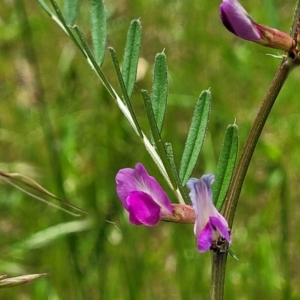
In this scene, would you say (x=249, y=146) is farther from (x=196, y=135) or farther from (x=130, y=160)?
(x=130, y=160)

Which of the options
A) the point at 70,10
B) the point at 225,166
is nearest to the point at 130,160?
the point at 70,10

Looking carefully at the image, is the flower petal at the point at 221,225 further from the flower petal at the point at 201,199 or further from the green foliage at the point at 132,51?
the green foliage at the point at 132,51

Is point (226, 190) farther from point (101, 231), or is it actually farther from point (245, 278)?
point (245, 278)

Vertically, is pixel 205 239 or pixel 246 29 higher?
pixel 246 29

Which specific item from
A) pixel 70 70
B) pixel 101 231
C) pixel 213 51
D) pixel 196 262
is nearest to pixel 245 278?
pixel 196 262

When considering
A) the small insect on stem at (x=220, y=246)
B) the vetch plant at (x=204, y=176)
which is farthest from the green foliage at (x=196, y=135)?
the small insect on stem at (x=220, y=246)

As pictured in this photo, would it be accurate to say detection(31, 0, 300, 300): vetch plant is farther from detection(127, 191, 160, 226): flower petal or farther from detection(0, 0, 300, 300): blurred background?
detection(0, 0, 300, 300): blurred background
